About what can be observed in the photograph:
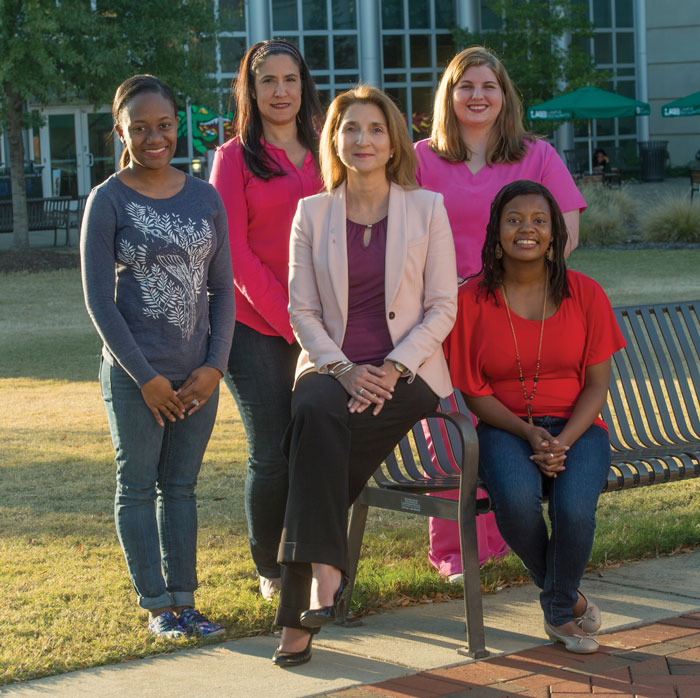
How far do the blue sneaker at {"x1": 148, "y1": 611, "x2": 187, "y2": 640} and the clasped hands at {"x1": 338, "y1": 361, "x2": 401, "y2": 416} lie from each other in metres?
1.04

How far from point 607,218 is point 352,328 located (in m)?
19.2

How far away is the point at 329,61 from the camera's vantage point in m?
38.3

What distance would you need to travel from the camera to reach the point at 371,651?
4238mm

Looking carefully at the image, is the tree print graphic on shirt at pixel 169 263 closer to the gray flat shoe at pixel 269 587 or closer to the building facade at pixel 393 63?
the gray flat shoe at pixel 269 587

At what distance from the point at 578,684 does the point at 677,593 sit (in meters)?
1.16

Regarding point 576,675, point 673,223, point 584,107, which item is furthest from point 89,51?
point 576,675

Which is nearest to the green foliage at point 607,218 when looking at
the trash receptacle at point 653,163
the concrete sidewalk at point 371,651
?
the trash receptacle at point 653,163

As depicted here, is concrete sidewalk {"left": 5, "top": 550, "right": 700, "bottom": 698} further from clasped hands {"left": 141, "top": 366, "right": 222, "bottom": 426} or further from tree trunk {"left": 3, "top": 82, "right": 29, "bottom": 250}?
tree trunk {"left": 3, "top": 82, "right": 29, "bottom": 250}

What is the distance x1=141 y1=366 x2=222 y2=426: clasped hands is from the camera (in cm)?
417

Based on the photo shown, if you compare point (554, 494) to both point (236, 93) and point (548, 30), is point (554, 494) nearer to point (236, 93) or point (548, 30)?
point (236, 93)

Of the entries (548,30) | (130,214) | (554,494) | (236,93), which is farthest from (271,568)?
(548,30)

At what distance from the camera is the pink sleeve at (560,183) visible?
500cm

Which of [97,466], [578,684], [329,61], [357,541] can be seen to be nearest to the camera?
[578,684]

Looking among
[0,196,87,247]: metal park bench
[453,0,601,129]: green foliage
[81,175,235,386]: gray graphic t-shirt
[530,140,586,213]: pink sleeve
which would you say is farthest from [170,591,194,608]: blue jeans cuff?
[453,0,601,129]: green foliage
